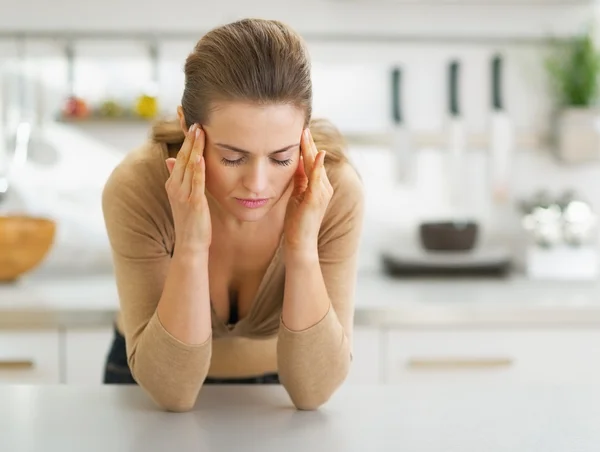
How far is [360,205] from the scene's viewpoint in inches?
56.8

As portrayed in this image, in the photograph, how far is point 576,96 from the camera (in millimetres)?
2746

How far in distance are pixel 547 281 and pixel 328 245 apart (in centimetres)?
136

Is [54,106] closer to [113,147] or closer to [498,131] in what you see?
[113,147]

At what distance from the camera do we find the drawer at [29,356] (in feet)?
7.06

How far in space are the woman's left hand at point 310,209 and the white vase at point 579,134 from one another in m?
1.61

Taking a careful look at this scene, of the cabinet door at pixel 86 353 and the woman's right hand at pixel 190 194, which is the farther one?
the cabinet door at pixel 86 353

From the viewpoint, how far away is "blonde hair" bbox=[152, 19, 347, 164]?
1187mm

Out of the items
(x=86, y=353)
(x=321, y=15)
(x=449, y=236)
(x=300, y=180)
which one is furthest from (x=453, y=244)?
(x=300, y=180)

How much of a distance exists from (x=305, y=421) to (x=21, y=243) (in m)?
1.51

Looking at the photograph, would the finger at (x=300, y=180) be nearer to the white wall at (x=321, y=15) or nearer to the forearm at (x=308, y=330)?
the forearm at (x=308, y=330)

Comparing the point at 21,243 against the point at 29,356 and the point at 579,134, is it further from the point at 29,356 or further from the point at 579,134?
the point at 579,134

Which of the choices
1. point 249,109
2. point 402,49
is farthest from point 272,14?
point 249,109

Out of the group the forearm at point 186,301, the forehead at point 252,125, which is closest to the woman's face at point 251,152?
the forehead at point 252,125

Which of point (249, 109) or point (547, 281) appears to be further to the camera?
point (547, 281)
